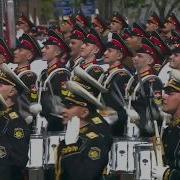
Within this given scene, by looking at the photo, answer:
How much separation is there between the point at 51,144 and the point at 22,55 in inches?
117

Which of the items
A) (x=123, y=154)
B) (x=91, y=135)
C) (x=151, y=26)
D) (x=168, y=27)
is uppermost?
(x=151, y=26)

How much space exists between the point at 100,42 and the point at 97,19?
274 inches

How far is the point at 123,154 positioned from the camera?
10.1 m

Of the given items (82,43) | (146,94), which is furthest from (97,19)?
(146,94)

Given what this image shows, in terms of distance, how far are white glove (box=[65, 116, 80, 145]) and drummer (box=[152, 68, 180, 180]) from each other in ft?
2.17

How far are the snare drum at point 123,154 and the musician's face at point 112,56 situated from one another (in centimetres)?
236

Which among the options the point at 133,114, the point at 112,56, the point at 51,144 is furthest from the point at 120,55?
the point at 51,144

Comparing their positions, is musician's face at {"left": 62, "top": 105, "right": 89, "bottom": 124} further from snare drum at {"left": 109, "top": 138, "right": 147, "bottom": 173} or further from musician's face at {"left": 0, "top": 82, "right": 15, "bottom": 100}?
snare drum at {"left": 109, "top": 138, "right": 147, "bottom": 173}

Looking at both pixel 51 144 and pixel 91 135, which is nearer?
pixel 91 135

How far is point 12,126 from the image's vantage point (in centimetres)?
827

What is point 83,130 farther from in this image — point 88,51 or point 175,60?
point 88,51

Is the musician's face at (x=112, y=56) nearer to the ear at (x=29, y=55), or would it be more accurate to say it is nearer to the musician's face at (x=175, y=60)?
the musician's face at (x=175, y=60)

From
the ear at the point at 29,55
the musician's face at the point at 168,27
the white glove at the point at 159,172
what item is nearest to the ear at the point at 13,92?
the white glove at the point at 159,172

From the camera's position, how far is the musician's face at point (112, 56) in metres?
12.4
